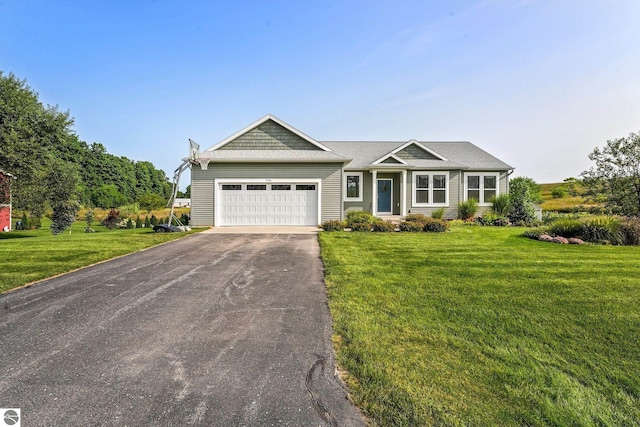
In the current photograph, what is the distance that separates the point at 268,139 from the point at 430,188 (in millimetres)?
9943

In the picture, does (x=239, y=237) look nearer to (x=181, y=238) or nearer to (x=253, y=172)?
(x=181, y=238)

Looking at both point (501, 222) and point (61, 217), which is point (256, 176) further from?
point (501, 222)

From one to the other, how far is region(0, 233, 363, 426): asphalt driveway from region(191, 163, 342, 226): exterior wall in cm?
990

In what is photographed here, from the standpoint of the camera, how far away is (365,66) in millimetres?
14758

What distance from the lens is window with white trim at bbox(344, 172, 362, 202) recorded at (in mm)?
18438

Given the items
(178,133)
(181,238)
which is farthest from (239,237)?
(178,133)

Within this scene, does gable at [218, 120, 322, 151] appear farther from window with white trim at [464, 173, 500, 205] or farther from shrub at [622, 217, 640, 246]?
shrub at [622, 217, 640, 246]

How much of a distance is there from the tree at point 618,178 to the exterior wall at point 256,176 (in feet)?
36.3

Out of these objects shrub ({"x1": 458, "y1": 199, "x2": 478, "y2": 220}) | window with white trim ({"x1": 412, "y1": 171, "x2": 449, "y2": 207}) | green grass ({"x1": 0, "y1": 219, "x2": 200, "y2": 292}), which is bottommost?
green grass ({"x1": 0, "y1": 219, "x2": 200, "y2": 292})

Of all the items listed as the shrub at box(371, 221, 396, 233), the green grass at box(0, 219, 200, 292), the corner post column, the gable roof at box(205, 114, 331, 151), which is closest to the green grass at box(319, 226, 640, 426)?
the green grass at box(0, 219, 200, 292)

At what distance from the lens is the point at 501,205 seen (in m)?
17.7

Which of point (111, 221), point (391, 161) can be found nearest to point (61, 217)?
point (111, 221)

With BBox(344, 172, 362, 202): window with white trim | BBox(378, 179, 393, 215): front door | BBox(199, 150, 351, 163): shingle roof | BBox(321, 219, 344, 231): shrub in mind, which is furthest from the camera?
BBox(378, 179, 393, 215): front door

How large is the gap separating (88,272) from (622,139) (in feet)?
62.5
